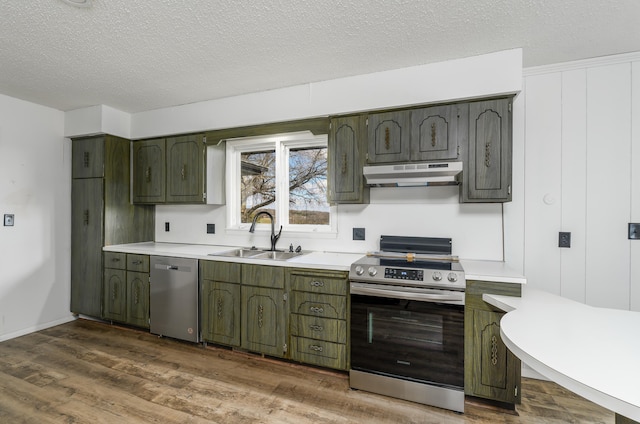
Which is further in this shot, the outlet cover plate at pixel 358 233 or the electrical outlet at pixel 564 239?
the outlet cover plate at pixel 358 233

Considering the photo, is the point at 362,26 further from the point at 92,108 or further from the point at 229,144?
the point at 92,108

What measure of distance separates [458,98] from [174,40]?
2.04 meters

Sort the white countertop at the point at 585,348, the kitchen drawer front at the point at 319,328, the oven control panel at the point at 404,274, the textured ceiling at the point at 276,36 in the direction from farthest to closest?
the kitchen drawer front at the point at 319,328 → the oven control panel at the point at 404,274 → the textured ceiling at the point at 276,36 → the white countertop at the point at 585,348

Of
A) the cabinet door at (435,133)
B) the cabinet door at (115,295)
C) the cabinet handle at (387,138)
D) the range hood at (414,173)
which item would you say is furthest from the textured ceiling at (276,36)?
the cabinet door at (115,295)

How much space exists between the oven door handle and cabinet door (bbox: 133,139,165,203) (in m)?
2.52

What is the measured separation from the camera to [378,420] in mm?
1861

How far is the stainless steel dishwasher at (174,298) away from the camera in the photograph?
2.83m

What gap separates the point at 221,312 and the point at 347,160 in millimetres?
1758

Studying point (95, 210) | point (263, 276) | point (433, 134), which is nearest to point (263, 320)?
point (263, 276)

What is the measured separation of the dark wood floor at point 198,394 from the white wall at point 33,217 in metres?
0.56

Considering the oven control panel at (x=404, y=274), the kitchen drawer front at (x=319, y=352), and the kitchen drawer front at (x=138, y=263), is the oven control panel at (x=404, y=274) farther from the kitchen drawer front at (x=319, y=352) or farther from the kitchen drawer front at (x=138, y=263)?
the kitchen drawer front at (x=138, y=263)

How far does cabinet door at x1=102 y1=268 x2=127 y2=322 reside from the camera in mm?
3223

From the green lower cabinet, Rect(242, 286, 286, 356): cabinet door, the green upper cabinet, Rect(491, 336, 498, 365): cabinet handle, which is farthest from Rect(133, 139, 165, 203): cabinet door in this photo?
Rect(491, 336, 498, 365): cabinet handle

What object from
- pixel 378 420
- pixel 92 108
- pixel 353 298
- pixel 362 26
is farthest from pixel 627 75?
pixel 92 108
